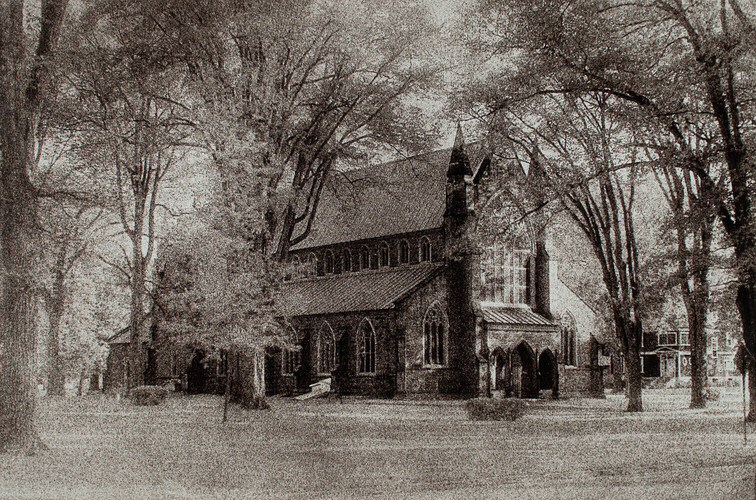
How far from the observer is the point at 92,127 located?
77.2 ft

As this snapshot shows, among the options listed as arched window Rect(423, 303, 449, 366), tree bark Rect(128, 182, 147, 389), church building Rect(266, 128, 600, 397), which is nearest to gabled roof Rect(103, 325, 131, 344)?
church building Rect(266, 128, 600, 397)

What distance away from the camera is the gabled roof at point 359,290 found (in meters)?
38.1

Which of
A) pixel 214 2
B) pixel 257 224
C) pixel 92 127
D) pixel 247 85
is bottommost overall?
pixel 257 224

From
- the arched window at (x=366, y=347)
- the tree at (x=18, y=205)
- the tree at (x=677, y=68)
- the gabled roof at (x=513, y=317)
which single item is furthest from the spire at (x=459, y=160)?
the tree at (x=18, y=205)

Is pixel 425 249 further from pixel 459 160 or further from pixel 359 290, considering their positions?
pixel 459 160

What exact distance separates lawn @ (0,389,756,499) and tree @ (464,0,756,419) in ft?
14.4

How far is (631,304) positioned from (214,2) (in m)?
17.6

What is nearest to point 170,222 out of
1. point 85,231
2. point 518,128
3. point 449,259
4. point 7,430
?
point 85,231

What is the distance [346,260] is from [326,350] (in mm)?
6709

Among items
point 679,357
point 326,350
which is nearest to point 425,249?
point 326,350

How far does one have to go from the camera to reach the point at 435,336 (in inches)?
1491

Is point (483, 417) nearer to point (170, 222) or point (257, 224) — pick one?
point (257, 224)

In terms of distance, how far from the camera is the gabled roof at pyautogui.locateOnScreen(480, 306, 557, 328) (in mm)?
37938

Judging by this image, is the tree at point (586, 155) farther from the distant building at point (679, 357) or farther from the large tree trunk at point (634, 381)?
the distant building at point (679, 357)
